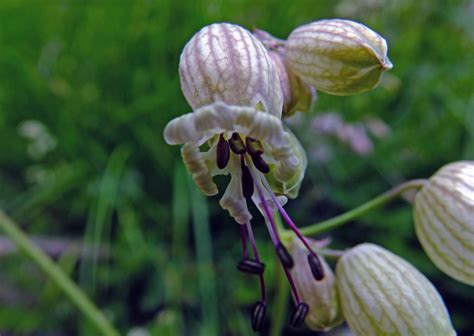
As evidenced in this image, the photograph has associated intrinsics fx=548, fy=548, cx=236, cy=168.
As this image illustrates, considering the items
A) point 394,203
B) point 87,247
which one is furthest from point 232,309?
point 394,203

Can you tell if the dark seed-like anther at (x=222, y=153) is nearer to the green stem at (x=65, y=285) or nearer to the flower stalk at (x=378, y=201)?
the flower stalk at (x=378, y=201)

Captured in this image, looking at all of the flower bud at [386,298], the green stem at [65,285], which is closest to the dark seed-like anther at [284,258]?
the flower bud at [386,298]

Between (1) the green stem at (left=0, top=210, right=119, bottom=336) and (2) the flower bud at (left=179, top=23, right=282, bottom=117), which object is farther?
(1) the green stem at (left=0, top=210, right=119, bottom=336)

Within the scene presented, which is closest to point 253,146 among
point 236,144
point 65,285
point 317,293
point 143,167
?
point 236,144

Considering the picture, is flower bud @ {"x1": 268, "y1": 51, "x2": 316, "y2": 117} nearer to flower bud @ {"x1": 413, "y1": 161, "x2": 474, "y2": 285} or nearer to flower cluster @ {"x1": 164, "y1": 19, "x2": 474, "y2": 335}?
flower cluster @ {"x1": 164, "y1": 19, "x2": 474, "y2": 335}

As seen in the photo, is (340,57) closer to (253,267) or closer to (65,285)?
(253,267)

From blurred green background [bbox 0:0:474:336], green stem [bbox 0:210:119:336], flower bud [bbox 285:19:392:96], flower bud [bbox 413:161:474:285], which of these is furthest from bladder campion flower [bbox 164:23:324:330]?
blurred green background [bbox 0:0:474:336]
